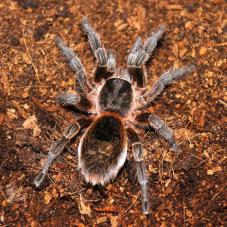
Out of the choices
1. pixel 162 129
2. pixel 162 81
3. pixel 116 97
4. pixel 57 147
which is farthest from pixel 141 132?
pixel 57 147

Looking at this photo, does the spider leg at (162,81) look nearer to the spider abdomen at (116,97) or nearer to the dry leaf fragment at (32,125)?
the spider abdomen at (116,97)

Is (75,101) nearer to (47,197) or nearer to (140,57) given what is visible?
(140,57)

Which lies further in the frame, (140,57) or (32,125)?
(140,57)

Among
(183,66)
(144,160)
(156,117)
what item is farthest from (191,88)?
(144,160)

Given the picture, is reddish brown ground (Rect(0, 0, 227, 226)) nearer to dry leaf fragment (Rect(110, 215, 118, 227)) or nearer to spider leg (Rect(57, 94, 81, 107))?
dry leaf fragment (Rect(110, 215, 118, 227))

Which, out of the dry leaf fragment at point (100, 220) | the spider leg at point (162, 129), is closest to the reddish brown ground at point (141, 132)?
the dry leaf fragment at point (100, 220)

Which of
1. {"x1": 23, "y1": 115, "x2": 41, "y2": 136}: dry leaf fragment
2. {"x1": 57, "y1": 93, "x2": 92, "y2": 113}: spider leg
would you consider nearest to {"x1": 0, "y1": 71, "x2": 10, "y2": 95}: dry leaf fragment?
{"x1": 23, "y1": 115, "x2": 41, "y2": 136}: dry leaf fragment
